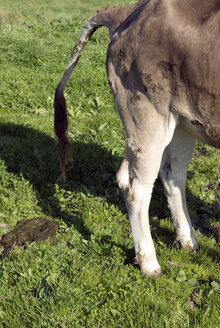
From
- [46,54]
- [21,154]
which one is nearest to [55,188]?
[21,154]

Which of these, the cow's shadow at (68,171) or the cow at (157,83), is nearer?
the cow at (157,83)

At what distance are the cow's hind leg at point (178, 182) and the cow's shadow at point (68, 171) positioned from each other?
0.22 m

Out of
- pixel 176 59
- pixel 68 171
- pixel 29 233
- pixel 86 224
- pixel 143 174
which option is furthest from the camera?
pixel 68 171

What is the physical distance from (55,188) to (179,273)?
72.3 inches

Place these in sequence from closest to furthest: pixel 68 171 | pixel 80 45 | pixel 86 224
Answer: pixel 80 45 < pixel 86 224 < pixel 68 171

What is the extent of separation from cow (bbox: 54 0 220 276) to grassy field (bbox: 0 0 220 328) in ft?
1.15

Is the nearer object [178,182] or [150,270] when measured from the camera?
[150,270]

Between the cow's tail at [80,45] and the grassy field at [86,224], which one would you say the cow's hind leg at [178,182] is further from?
the cow's tail at [80,45]

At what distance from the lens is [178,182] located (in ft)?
12.1

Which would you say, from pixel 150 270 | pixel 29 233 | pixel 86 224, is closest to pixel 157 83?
pixel 150 270

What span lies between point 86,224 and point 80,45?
5.76ft

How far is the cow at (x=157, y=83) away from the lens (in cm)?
268

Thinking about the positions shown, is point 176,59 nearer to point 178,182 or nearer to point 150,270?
point 178,182

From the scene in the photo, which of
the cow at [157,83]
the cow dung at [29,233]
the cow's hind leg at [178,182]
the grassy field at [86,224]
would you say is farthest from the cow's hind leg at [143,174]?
the cow dung at [29,233]
